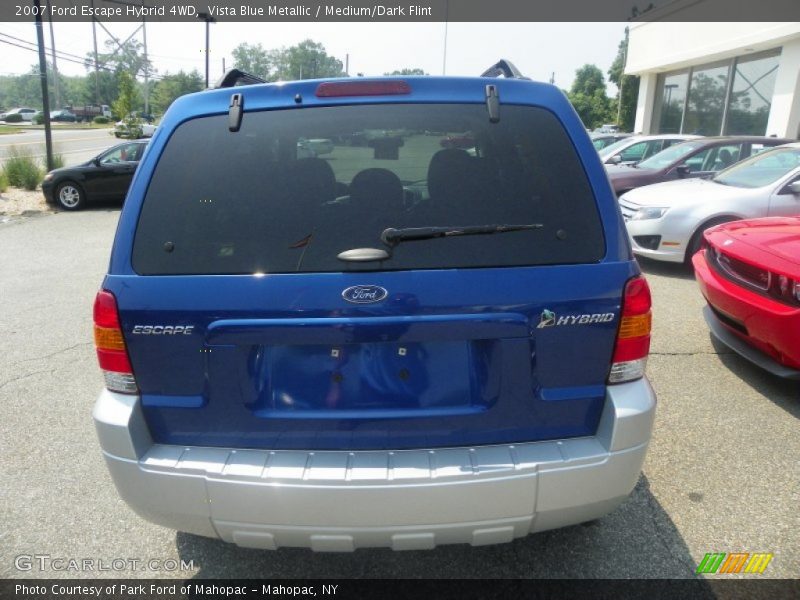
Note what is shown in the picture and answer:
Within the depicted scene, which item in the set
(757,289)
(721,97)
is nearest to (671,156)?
(757,289)

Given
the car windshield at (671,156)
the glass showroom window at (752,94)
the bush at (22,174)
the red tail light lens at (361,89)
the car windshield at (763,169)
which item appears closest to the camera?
the red tail light lens at (361,89)

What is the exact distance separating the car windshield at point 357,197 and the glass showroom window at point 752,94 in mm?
20251

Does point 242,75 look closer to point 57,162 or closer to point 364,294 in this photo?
point 364,294

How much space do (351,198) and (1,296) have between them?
6.37 metres

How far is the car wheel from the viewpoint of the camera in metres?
13.4

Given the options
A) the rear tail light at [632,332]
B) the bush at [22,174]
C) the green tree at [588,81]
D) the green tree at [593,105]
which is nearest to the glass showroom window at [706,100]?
the bush at [22,174]

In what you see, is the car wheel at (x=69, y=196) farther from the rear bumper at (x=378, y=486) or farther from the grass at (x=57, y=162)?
the rear bumper at (x=378, y=486)

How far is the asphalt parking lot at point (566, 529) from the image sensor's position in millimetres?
2453

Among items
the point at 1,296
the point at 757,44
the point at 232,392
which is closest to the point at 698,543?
the point at 232,392

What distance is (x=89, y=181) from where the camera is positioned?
44.2 ft

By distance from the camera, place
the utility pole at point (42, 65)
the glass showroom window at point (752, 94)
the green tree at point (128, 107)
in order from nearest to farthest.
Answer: the utility pole at point (42, 65), the glass showroom window at point (752, 94), the green tree at point (128, 107)

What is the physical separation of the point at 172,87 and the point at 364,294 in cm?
8110

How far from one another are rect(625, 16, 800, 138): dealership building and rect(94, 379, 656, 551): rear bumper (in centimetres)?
1903

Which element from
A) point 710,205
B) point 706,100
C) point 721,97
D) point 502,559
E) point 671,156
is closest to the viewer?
point 502,559
